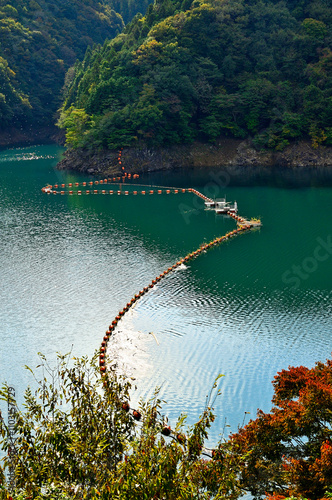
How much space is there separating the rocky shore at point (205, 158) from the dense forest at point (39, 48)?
42772 mm

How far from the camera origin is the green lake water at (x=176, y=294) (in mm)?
25344

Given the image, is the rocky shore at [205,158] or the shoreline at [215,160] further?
the rocky shore at [205,158]

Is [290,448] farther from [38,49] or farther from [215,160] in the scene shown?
[38,49]

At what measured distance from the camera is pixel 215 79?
271ft

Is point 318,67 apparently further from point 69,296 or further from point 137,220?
point 69,296

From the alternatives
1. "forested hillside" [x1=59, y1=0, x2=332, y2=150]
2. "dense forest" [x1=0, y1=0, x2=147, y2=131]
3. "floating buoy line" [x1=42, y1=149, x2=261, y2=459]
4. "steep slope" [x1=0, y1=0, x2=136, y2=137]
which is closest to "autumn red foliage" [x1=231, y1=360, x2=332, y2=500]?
"floating buoy line" [x1=42, y1=149, x2=261, y2=459]

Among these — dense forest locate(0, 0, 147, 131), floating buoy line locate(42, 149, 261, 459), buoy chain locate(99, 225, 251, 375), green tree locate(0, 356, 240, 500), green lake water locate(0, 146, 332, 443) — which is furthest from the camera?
dense forest locate(0, 0, 147, 131)

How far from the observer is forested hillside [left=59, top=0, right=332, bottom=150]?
77.6 metres

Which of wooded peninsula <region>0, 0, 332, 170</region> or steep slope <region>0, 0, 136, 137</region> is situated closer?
wooded peninsula <region>0, 0, 332, 170</region>

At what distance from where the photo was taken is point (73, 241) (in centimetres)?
4503

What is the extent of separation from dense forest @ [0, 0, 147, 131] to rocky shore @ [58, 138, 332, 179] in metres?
42.8

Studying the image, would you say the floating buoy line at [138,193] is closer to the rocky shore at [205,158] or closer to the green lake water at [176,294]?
the green lake water at [176,294]

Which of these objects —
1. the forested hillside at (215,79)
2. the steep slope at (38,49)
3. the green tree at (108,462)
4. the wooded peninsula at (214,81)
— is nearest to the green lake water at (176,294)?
the green tree at (108,462)

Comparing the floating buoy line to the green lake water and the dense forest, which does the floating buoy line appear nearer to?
the green lake water
